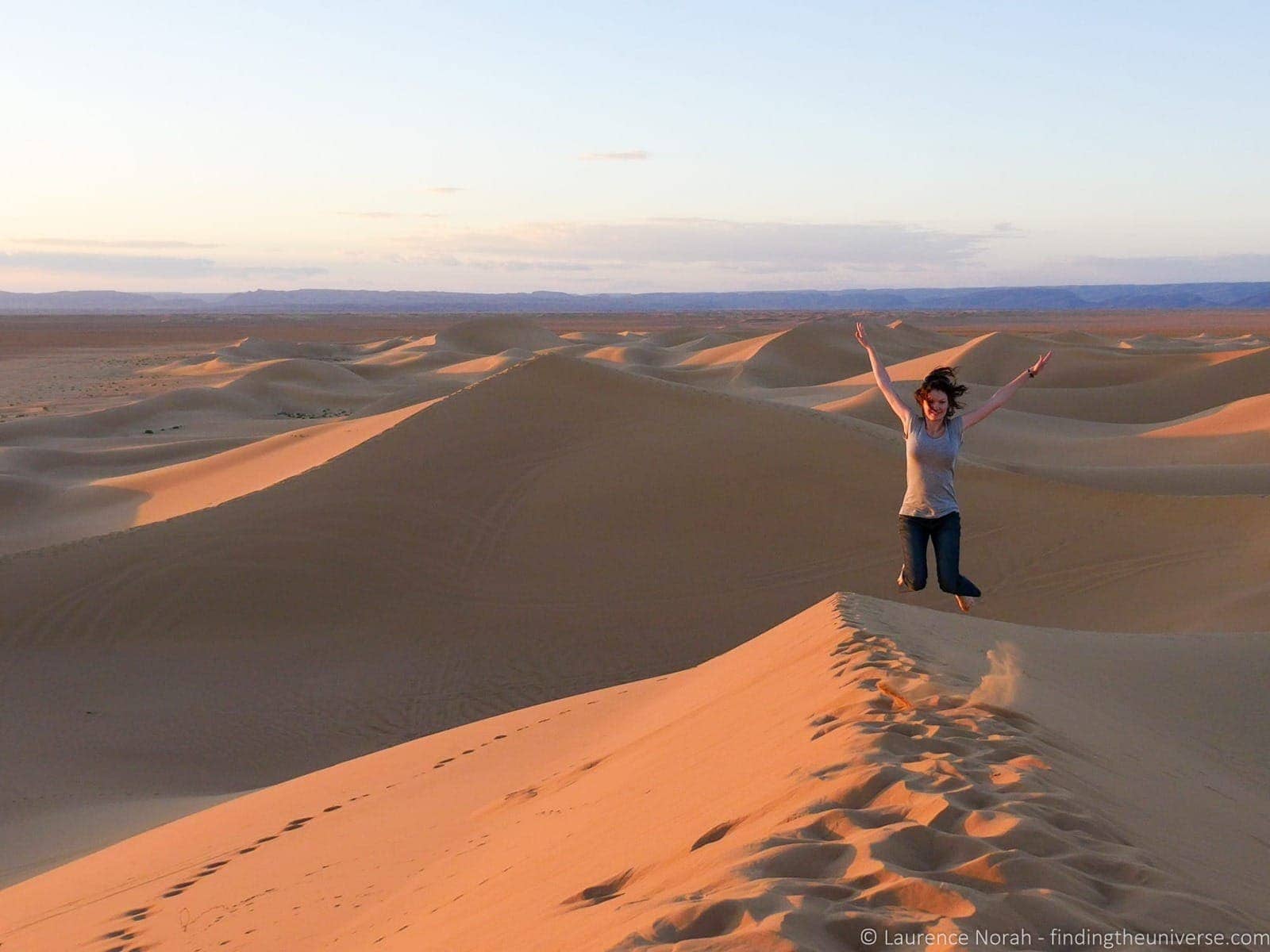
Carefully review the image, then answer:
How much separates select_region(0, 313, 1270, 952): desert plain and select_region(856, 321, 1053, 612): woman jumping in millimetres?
484

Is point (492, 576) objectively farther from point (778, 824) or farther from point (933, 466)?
point (778, 824)

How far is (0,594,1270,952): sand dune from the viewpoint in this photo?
2703mm

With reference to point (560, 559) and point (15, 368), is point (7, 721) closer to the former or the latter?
point (560, 559)

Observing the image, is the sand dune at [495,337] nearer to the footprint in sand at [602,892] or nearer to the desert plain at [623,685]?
the desert plain at [623,685]

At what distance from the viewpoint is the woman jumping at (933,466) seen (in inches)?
248

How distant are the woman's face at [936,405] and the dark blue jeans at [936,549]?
0.58 meters

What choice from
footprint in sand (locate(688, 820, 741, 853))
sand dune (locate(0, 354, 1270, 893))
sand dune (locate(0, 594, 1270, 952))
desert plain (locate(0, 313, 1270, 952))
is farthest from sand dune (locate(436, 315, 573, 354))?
footprint in sand (locate(688, 820, 741, 853))

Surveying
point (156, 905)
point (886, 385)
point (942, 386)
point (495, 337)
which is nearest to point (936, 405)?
point (942, 386)

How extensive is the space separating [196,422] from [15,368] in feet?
93.5

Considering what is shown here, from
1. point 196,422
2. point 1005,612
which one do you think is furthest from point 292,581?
point 196,422

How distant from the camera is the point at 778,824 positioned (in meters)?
3.14

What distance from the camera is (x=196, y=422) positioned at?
30891 millimetres

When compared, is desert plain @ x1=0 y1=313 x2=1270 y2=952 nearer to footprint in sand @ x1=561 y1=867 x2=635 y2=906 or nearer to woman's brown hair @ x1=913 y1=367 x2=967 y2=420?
footprint in sand @ x1=561 y1=867 x2=635 y2=906

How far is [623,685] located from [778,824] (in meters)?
5.06
